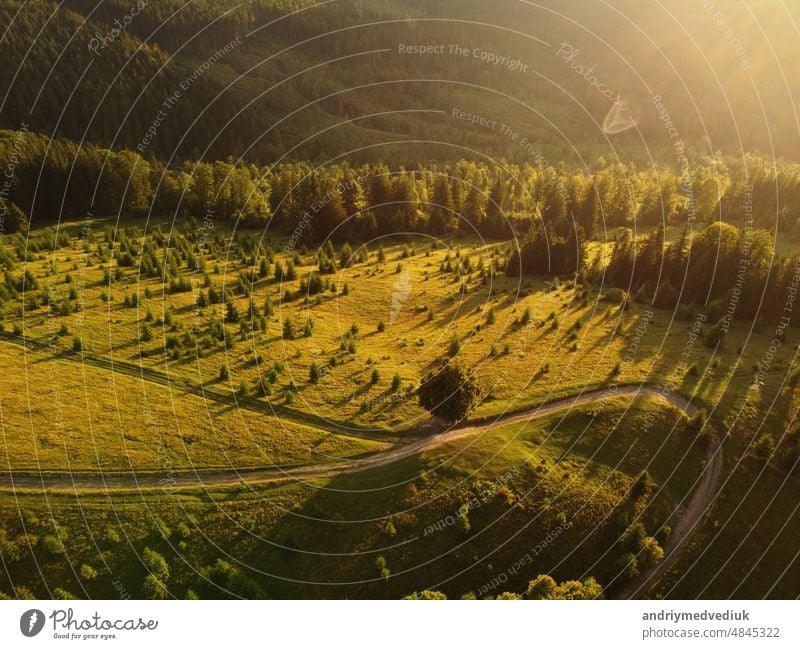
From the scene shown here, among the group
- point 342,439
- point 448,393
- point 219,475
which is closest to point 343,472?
point 342,439

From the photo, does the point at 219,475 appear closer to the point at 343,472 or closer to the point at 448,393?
the point at 343,472

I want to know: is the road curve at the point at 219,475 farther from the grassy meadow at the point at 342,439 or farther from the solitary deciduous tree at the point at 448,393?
the solitary deciduous tree at the point at 448,393

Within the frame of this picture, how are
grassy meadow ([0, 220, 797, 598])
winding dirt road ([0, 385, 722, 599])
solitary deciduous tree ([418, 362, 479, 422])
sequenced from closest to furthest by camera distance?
1. grassy meadow ([0, 220, 797, 598])
2. winding dirt road ([0, 385, 722, 599])
3. solitary deciduous tree ([418, 362, 479, 422])

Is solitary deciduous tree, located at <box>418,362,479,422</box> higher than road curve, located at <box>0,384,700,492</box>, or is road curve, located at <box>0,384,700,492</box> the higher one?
solitary deciduous tree, located at <box>418,362,479,422</box>

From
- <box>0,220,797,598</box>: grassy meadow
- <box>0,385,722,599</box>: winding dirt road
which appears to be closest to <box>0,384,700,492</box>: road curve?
<box>0,385,722,599</box>: winding dirt road

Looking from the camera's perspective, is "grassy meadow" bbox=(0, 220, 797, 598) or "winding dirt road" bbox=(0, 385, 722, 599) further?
"winding dirt road" bbox=(0, 385, 722, 599)

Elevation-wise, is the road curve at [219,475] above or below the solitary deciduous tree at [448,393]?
below

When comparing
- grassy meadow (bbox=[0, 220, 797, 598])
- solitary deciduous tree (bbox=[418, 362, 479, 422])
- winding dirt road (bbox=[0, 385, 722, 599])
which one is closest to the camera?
grassy meadow (bbox=[0, 220, 797, 598])

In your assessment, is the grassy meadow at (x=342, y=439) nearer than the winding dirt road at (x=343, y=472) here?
Yes

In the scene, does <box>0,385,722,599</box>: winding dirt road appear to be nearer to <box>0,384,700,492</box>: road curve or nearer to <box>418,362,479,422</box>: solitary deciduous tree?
<box>0,384,700,492</box>: road curve

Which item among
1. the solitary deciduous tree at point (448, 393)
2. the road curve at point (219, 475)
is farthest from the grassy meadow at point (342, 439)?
the solitary deciduous tree at point (448, 393)

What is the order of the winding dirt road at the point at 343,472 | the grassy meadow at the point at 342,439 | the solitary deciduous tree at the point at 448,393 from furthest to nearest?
the solitary deciduous tree at the point at 448,393
the winding dirt road at the point at 343,472
the grassy meadow at the point at 342,439
